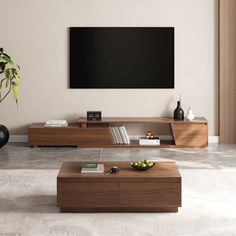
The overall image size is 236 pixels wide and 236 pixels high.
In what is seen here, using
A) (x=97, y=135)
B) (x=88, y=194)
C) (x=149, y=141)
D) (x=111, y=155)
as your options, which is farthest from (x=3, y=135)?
(x=88, y=194)

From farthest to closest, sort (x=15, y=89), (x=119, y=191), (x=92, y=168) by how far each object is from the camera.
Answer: (x=15, y=89), (x=92, y=168), (x=119, y=191)

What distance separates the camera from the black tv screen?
27.5ft

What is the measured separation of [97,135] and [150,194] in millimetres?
3600

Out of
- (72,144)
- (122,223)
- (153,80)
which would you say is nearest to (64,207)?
(122,223)

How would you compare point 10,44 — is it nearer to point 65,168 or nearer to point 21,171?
point 21,171

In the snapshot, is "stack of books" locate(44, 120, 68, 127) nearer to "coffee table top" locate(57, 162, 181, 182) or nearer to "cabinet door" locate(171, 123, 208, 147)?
"cabinet door" locate(171, 123, 208, 147)

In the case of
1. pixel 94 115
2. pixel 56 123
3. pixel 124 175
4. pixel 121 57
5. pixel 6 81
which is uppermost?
pixel 121 57

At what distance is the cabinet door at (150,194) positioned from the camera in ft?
14.8

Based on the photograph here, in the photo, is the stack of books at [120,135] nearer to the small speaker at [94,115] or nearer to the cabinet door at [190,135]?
the small speaker at [94,115]

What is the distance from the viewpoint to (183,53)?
27.6 feet

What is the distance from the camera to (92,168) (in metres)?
4.71

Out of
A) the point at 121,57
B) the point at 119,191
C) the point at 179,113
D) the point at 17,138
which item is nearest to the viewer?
the point at 119,191

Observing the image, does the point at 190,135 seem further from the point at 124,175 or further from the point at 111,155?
the point at 124,175

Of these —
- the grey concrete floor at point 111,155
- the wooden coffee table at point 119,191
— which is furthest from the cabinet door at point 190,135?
the wooden coffee table at point 119,191
